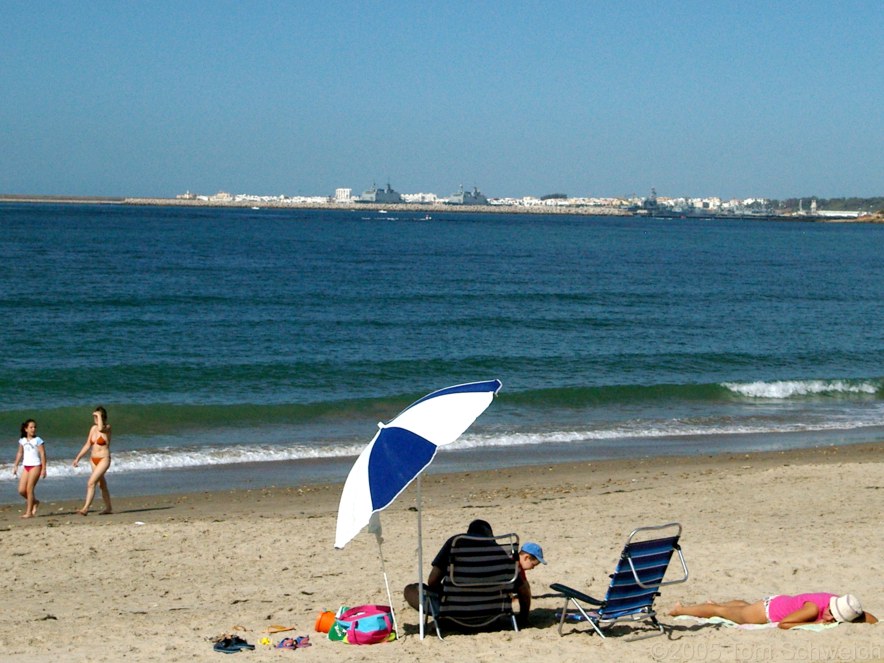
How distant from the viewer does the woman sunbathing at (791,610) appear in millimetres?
7562

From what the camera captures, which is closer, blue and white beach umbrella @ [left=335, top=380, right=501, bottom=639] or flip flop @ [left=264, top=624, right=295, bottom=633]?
blue and white beach umbrella @ [left=335, top=380, right=501, bottom=639]

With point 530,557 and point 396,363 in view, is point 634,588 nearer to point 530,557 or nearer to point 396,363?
point 530,557

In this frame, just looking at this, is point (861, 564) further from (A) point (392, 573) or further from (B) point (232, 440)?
(B) point (232, 440)

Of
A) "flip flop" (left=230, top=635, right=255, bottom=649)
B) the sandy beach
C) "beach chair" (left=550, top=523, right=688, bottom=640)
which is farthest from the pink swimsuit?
"flip flop" (left=230, top=635, right=255, bottom=649)

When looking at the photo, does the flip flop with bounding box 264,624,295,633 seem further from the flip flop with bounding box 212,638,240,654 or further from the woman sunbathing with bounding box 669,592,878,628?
the woman sunbathing with bounding box 669,592,878,628

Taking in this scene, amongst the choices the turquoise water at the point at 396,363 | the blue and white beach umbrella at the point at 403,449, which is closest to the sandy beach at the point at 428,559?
the blue and white beach umbrella at the point at 403,449

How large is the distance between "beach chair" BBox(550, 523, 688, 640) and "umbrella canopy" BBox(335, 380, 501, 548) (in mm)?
1560

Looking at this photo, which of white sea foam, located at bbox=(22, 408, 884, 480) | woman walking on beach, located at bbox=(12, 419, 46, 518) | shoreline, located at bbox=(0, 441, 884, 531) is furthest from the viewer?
white sea foam, located at bbox=(22, 408, 884, 480)

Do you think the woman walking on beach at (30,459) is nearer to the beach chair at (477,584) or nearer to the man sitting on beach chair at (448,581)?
the man sitting on beach chair at (448,581)

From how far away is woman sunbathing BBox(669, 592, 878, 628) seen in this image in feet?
24.8

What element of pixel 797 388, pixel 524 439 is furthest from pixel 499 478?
pixel 797 388

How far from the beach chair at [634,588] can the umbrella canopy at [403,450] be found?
1560 millimetres

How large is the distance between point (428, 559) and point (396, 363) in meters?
16.4

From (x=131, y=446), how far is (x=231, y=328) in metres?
14.1
